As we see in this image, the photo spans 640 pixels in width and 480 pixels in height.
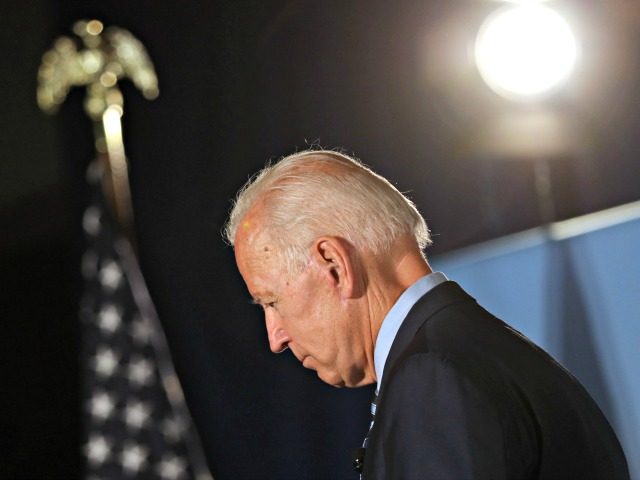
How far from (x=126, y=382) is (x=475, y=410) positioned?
342cm

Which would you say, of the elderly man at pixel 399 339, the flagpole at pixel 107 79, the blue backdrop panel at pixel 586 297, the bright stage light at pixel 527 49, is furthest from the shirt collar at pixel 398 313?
the flagpole at pixel 107 79

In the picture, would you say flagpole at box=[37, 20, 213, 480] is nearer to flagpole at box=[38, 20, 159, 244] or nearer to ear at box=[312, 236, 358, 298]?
flagpole at box=[38, 20, 159, 244]

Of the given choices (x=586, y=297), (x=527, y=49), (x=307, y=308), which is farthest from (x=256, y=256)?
(x=527, y=49)

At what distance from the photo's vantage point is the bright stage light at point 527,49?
3166mm

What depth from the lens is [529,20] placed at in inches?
126

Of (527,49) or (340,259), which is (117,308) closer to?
(527,49)

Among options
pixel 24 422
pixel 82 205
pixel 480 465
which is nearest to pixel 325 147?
pixel 82 205

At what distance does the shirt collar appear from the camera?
62.7 inches

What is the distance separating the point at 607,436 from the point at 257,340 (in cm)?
311

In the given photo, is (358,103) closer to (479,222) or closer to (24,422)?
(479,222)

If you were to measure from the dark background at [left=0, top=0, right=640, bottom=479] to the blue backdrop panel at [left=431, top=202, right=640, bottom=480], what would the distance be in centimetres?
73

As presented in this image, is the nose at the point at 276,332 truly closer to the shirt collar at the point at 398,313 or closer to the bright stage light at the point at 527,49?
the shirt collar at the point at 398,313

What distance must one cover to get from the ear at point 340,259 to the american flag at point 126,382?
2991mm

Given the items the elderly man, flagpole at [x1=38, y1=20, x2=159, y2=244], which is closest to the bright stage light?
the elderly man
